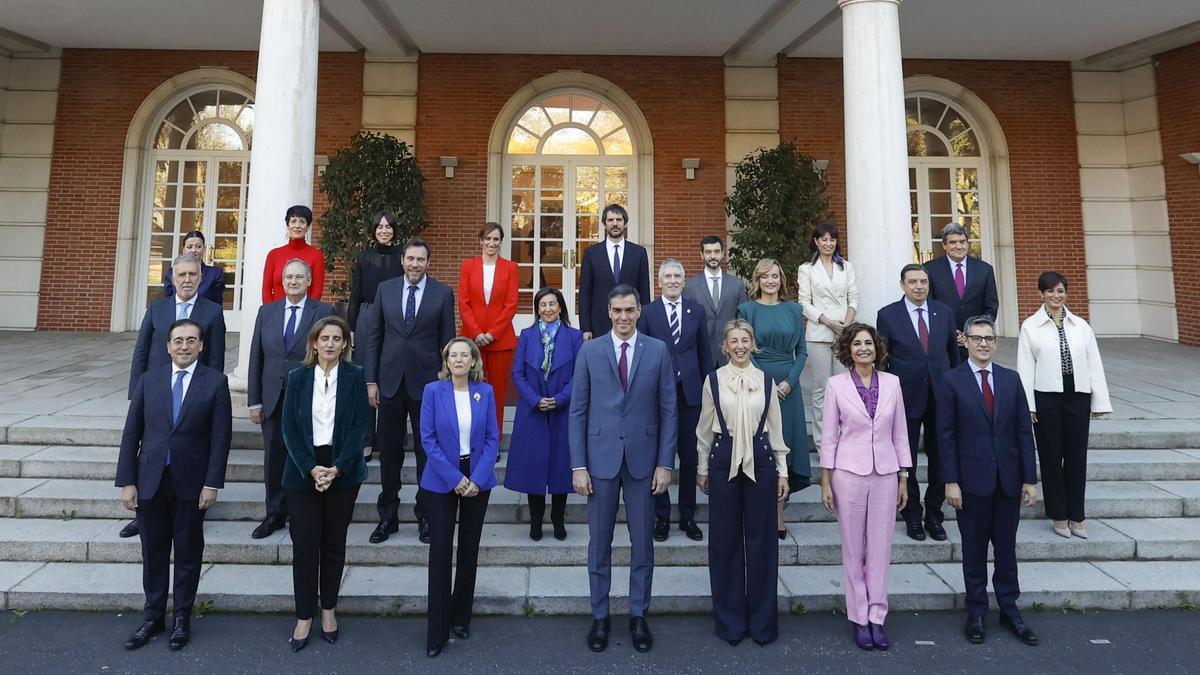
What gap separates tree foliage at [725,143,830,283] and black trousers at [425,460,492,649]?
6.60 m

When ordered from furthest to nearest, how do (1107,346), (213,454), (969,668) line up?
(1107,346) → (213,454) → (969,668)

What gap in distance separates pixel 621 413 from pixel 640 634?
1027 millimetres

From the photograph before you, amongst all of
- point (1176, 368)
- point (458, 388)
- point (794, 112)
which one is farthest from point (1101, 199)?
point (458, 388)

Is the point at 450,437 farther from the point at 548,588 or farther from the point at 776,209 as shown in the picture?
the point at 776,209

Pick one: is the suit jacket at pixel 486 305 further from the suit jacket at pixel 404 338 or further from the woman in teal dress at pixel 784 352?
the woman in teal dress at pixel 784 352

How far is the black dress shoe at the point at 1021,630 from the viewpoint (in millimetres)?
2898

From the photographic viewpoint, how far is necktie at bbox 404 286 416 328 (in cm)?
374

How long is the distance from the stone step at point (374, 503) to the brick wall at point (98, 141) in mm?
6683

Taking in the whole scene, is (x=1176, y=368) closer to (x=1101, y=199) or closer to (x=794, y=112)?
(x=1101, y=199)

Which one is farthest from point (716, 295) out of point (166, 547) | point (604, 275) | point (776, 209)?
point (776, 209)

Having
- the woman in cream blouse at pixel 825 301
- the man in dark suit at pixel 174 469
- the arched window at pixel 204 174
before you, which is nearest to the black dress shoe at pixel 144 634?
the man in dark suit at pixel 174 469

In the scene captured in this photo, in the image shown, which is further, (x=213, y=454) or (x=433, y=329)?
(x=433, y=329)

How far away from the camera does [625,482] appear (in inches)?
118

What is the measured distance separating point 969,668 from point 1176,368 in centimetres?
742
